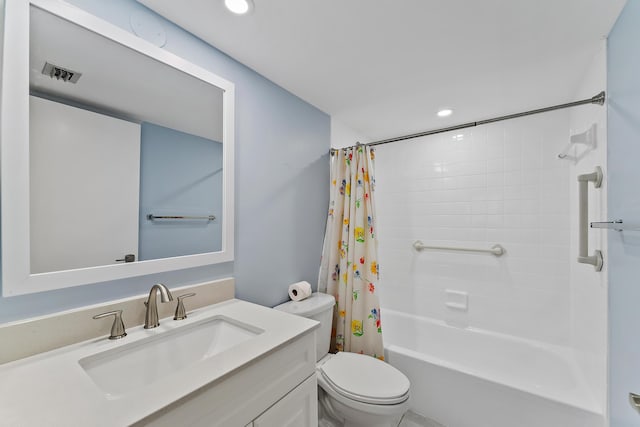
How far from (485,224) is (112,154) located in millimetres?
2579

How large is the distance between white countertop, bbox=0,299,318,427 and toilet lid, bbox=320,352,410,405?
62cm

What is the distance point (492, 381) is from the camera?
1513 mm

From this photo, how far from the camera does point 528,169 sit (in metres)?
2.09

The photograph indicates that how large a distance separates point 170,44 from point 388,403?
200 cm

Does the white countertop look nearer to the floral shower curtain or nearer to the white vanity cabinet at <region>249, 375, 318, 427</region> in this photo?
the white vanity cabinet at <region>249, 375, 318, 427</region>

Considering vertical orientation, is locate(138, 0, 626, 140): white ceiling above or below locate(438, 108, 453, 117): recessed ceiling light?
above

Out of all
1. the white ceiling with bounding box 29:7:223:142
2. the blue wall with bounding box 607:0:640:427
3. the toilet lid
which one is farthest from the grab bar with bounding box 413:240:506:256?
the white ceiling with bounding box 29:7:223:142

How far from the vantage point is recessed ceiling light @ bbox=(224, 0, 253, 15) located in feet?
3.50

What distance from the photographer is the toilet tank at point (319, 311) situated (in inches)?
62.7

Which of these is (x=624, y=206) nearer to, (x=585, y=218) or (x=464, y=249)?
(x=585, y=218)

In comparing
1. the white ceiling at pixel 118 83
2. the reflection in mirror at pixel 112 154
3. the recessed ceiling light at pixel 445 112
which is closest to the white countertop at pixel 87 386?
the reflection in mirror at pixel 112 154

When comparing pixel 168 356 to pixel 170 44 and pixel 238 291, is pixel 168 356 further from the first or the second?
pixel 170 44

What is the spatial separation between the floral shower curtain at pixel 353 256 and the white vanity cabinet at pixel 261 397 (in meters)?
0.85

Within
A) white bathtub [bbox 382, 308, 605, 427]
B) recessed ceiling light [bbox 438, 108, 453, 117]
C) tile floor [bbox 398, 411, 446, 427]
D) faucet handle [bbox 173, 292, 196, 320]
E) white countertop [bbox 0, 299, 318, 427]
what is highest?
recessed ceiling light [bbox 438, 108, 453, 117]
